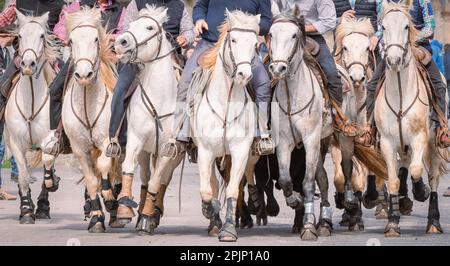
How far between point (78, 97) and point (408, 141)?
376 cm

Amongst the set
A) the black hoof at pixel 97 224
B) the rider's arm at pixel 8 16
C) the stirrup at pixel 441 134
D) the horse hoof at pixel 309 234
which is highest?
the rider's arm at pixel 8 16

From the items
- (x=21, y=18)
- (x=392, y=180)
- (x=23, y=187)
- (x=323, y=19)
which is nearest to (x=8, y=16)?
(x=21, y=18)

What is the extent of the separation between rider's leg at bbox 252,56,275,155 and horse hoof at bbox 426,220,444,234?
7.32 ft

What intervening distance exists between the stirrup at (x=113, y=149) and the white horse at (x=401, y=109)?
9.51 ft

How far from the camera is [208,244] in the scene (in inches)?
590

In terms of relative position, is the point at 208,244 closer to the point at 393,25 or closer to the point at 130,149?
the point at 130,149

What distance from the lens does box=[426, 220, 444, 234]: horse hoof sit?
54.7ft

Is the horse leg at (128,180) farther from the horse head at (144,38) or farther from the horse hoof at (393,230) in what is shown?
the horse hoof at (393,230)

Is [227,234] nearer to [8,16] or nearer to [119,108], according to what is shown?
[119,108]

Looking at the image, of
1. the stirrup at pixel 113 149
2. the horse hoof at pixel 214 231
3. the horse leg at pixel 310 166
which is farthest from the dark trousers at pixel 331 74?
the stirrup at pixel 113 149

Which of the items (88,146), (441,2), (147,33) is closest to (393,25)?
(147,33)

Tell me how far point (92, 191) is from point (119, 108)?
113 centimetres

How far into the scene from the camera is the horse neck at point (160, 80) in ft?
54.4

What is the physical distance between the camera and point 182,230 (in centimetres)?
1728
